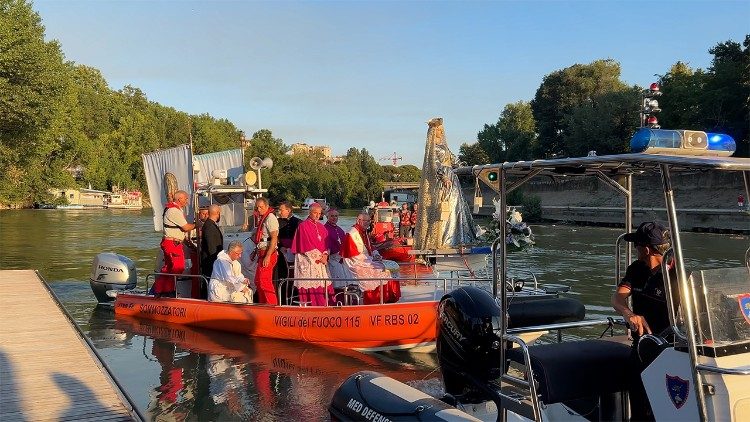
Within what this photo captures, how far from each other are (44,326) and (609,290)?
549 inches

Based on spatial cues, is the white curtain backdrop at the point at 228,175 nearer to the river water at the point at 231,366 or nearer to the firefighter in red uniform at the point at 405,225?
the river water at the point at 231,366

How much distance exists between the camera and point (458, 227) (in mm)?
12055

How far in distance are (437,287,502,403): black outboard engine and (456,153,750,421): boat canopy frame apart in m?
0.34

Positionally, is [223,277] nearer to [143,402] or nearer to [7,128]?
[143,402]

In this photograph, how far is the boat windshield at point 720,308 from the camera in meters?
3.12

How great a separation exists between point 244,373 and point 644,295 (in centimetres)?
638

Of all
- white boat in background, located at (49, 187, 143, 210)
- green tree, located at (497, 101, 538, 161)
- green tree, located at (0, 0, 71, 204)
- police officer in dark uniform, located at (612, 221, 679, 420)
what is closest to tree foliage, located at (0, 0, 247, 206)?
green tree, located at (0, 0, 71, 204)

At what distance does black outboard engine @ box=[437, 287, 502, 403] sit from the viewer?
4512mm

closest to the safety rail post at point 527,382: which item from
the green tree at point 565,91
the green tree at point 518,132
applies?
the green tree at point 518,132

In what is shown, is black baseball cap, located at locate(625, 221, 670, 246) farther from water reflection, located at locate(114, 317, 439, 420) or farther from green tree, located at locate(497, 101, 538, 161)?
green tree, located at locate(497, 101, 538, 161)

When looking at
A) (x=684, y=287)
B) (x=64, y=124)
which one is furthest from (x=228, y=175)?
(x=64, y=124)

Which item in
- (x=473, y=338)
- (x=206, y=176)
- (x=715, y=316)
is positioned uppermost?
(x=206, y=176)

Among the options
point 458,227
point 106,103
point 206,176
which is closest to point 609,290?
point 458,227

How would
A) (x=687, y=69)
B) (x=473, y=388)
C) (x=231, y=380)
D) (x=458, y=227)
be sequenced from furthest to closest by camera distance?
(x=687, y=69)
(x=458, y=227)
(x=231, y=380)
(x=473, y=388)
